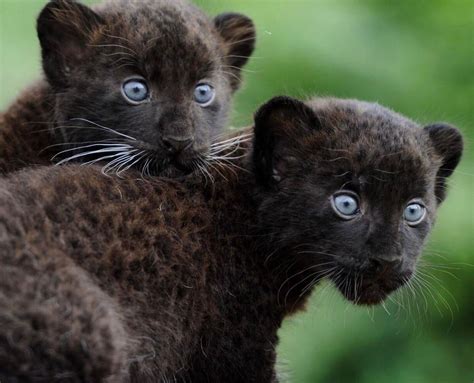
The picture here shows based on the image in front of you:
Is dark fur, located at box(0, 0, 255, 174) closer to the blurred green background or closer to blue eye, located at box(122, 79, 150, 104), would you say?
blue eye, located at box(122, 79, 150, 104)

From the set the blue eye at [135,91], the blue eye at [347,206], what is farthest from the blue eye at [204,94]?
the blue eye at [347,206]

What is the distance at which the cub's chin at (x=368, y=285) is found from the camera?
216 inches

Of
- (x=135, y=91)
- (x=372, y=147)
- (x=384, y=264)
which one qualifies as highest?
(x=372, y=147)

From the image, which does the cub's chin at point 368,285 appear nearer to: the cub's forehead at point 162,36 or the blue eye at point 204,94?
the blue eye at point 204,94

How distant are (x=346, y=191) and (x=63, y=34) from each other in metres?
2.09

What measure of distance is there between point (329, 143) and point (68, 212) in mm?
1508

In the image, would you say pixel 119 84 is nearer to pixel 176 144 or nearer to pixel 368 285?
pixel 176 144

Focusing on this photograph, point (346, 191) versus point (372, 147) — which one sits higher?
point (372, 147)

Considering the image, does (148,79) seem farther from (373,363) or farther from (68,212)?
(373,363)

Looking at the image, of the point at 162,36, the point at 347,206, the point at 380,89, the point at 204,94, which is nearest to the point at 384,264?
the point at 347,206

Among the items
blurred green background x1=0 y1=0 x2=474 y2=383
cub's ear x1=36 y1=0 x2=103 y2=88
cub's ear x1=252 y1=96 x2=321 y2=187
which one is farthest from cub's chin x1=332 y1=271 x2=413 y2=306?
cub's ear x1=36 y1=0 x2=103 y2=88

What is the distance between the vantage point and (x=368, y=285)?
5562mm

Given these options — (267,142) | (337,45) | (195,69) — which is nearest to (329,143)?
(267,142)

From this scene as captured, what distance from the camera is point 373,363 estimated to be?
801 cm
